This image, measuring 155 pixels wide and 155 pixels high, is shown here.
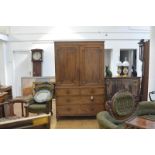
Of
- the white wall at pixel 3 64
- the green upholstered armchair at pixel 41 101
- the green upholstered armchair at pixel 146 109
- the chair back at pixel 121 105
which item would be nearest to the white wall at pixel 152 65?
the green upholstered armchair at pixel 146 109

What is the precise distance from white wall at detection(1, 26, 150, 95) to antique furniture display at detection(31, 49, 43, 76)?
0.64 feet

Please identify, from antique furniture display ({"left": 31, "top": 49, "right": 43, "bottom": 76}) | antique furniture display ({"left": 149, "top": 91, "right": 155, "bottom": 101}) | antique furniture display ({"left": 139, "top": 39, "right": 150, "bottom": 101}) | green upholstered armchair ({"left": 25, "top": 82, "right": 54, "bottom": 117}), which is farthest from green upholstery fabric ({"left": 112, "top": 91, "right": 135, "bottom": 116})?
antique furniture display ({"left": 31, "top": 49, "right": 43, "bottom": 76})

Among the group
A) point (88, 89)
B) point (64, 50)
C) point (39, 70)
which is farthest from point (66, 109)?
point (39, 70)

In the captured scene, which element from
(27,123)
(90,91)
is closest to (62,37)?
(90,91)

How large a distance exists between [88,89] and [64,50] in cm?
107

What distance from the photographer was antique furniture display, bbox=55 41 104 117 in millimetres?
4371

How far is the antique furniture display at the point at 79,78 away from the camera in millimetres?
4371

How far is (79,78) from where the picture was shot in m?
4.44

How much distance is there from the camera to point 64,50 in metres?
4.36

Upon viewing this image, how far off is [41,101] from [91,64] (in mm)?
1446

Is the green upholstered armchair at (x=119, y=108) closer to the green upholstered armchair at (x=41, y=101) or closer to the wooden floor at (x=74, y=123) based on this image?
the wooden floor at (x=74, y=123)

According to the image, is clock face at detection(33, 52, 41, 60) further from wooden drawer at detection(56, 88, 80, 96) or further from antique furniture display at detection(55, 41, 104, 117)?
wooden drawer at detection(56, 88, 80, 96)

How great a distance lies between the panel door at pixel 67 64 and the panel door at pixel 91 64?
0.14 meters
